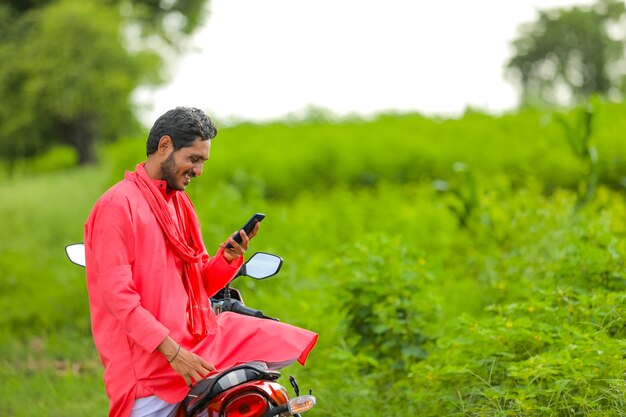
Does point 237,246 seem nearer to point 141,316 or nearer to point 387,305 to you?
point 141,316

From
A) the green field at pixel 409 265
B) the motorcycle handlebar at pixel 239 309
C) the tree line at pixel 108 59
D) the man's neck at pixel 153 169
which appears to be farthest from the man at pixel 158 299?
the tree line at pixel 108 59

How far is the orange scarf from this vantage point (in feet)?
10.5

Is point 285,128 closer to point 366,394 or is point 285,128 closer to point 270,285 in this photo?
point 270,285

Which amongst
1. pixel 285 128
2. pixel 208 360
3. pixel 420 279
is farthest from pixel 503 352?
pixel 285 128

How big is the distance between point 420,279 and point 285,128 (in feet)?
33.0

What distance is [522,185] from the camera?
39.0 ft

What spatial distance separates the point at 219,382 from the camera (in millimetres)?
3098

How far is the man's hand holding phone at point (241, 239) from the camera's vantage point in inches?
130

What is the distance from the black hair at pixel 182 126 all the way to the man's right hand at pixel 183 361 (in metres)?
0.66

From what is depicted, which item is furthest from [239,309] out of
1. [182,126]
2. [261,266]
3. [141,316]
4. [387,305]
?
[387,305]

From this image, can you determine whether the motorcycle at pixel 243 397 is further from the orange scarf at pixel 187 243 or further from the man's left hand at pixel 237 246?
the man's left hand at pixel 237 246

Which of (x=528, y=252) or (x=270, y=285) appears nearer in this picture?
(x=528, y=252)

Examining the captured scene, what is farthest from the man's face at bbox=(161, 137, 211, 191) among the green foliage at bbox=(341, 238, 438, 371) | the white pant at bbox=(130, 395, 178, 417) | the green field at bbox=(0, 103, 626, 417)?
the green foliage at bbox=(341, 238, 438, 371)

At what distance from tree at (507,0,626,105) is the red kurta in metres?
25.4
